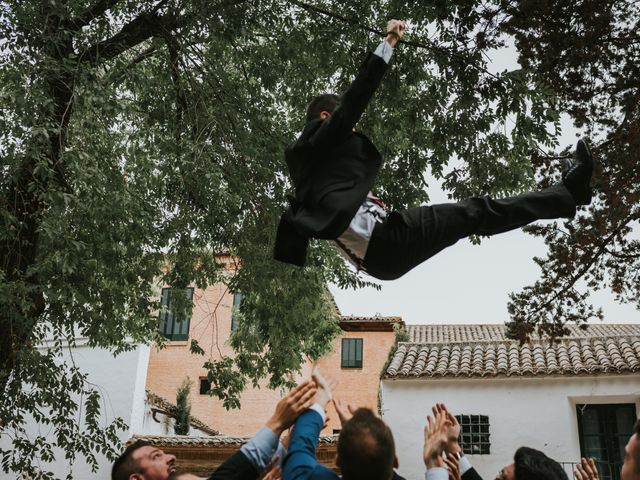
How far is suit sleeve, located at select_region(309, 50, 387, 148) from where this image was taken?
11.7 ft

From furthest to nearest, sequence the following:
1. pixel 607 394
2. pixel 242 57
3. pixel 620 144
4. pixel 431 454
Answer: pixel 607 394 → pixel 242 57 → pixel 620 144 → pixel 431 454

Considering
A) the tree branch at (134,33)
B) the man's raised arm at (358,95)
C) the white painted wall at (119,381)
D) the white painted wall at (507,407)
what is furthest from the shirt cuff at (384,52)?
the white painted wall at (119,381)

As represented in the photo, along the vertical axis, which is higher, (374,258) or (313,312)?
(313,312)

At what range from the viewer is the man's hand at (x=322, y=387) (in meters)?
2.67

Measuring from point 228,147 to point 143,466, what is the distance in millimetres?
5699

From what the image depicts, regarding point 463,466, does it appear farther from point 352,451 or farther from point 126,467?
point 126,467

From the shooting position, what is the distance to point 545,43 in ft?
23.7

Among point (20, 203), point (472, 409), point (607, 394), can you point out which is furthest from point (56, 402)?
point (607, 394)

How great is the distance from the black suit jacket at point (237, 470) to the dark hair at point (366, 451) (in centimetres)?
Answer: 31

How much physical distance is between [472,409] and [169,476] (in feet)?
35.2

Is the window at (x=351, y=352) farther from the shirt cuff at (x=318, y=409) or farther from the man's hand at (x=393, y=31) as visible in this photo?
the shirt cuff at (x=318, y=409)

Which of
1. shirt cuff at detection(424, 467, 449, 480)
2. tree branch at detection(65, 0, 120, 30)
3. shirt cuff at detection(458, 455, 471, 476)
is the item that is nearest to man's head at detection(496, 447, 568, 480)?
shirt cuff at detection(458, 455, 471, 476)

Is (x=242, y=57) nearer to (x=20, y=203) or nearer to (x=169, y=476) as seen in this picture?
(x=20, y=203)

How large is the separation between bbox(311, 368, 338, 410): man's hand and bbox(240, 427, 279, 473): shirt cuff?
8.8 inches
